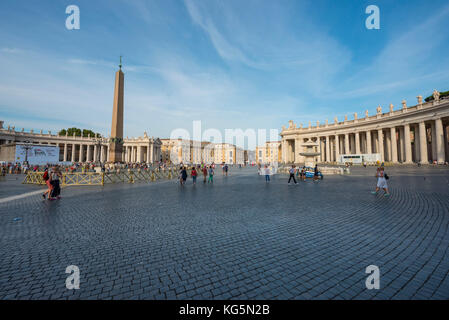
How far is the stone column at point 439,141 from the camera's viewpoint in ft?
109

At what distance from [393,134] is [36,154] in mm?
71115

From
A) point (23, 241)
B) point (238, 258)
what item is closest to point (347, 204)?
point (238, 258)

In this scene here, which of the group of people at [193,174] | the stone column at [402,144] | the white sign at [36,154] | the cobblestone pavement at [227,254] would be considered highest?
the stone column at [402,144]

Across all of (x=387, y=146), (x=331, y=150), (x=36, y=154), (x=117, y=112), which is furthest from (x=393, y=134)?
(x=36, y=154)

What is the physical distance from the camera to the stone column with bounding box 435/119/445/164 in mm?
33344

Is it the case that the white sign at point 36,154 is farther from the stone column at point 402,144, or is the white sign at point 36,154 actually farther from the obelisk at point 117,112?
the stone column at point 402,144

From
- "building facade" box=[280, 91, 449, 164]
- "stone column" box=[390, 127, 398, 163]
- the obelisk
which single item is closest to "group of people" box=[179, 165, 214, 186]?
the obelisk

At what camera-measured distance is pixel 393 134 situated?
43094mm

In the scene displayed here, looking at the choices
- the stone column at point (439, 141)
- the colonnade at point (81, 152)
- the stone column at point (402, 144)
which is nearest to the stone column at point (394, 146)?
the stone column at point (402, 144)

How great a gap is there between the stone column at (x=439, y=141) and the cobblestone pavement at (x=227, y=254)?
38809mm

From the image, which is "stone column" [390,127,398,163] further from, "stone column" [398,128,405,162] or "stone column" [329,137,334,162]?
"stone column" [329,137,334,162]

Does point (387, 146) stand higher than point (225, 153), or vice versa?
point (225, 153)

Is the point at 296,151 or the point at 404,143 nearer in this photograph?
the point at 404,143

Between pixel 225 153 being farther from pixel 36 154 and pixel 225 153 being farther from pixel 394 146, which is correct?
pixel 36 154
